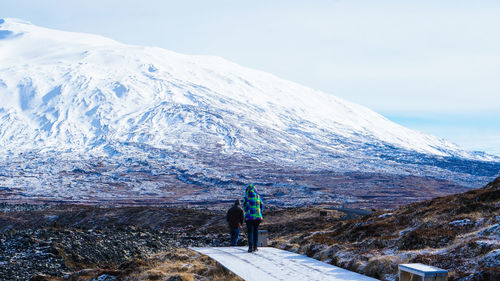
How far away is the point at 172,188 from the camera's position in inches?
5507

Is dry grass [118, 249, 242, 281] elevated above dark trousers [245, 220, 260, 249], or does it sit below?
below

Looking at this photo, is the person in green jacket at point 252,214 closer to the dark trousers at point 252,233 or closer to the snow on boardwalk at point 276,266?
the dark trousers at point 252,233

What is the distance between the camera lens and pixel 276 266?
55.6 ft

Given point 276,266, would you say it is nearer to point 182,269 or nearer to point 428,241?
point 182,269

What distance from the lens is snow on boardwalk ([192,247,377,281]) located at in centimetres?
1507

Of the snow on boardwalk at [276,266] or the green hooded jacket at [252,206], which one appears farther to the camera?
the green hooded jacket at [252,206]

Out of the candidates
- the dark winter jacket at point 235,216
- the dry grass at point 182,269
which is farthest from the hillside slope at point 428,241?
the dry grass at point 182,269

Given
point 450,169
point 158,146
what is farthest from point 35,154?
point 450,169

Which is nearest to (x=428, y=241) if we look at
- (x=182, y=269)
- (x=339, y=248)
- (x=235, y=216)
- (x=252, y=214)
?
(x=339, y=248)

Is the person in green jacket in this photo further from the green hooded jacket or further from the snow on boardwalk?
the snow on boardwalk

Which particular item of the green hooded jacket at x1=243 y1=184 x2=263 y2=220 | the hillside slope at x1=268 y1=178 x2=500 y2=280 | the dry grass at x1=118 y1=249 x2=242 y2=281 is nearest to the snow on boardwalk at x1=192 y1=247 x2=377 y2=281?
the dry grass at x1=118 y1=249 x2=242 y2=281

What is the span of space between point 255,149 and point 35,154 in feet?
228

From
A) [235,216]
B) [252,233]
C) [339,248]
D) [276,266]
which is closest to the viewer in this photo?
[276,266]

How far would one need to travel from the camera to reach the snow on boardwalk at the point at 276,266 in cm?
1507
